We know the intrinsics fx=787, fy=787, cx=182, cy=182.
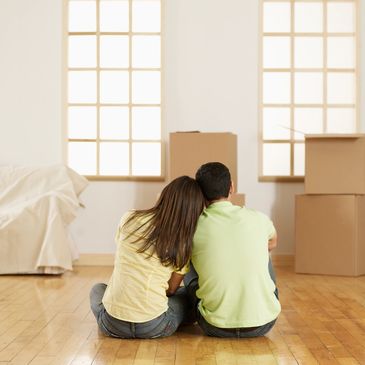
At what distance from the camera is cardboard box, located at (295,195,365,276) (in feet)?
17.6

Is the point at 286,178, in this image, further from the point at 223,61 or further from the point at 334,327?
the point at 334,327

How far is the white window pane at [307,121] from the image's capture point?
6.03m

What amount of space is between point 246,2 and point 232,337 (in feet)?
11.2

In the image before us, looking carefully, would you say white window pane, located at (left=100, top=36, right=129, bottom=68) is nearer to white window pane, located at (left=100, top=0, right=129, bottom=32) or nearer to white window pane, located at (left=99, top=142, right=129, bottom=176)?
white window pane, located at (left=100, top=0, right=129, bottom=32)

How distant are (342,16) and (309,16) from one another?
25 centimetres

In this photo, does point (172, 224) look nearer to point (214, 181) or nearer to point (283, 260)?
point (214, 181)

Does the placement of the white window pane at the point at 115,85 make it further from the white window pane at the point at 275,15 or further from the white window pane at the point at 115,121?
the white window pane at the point at 275,15

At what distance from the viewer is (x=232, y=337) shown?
126 inches

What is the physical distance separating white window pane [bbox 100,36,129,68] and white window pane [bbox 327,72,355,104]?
5.15 feet

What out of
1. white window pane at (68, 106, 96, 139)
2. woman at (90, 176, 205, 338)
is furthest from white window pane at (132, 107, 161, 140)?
woman at (90, 176, 205, 338)

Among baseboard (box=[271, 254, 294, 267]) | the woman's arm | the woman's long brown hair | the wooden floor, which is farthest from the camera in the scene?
baseboard (box=[271, 254, 294, 267])

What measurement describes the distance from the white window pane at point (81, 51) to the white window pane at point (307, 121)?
1621 millimetres

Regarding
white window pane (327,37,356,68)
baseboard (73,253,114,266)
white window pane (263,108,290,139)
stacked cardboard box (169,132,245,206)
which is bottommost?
baseboard (73,253,114,266)

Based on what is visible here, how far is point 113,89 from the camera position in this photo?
6.06 m
